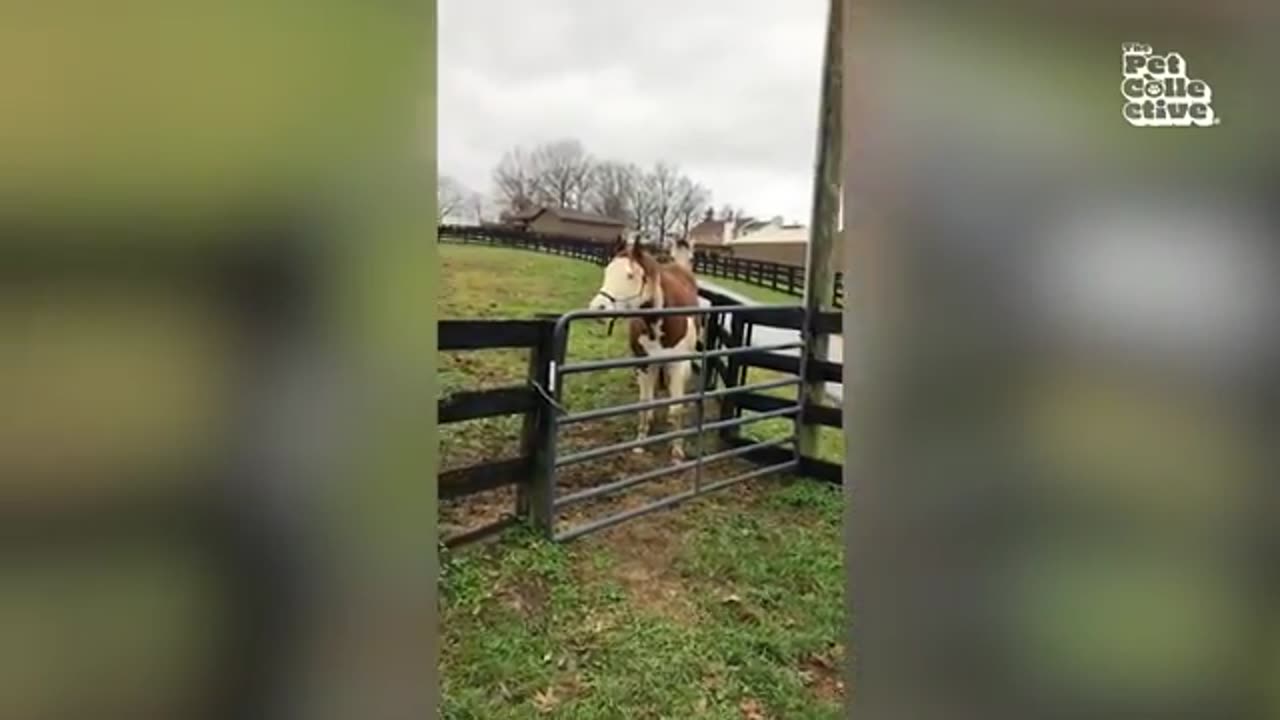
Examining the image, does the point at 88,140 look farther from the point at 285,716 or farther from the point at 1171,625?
the point at 1171,625

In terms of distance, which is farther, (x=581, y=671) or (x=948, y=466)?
(x=581, y=671)

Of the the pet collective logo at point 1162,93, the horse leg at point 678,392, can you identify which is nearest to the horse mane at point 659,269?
the horse leg at point 678,392

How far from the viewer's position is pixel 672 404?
68.6 inches

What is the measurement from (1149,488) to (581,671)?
75cm

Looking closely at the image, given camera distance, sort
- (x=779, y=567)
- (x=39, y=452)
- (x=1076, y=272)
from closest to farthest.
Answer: (x=39, y=452) → (x=1076, y=272) → (x=779, y=567)

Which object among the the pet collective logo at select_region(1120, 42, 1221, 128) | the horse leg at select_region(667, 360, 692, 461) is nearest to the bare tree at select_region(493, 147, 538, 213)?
the the pet collective logo at select_region(1120, 42, 1221, 128)

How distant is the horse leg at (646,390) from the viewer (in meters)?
1.54

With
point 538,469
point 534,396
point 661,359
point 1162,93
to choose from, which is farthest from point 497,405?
point 1162,93

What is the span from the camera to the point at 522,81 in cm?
90

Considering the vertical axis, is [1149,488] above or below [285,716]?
above

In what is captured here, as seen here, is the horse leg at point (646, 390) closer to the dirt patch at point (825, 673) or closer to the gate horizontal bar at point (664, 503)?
the gate horizontal bar at point (664, 503)

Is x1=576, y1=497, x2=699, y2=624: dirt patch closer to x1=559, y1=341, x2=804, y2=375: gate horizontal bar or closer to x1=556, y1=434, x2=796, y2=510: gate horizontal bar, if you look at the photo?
x1=556, y1=434, x2=796, y2=510: gate horizontal bar

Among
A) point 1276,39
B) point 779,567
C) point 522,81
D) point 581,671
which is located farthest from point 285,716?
point 1276,39

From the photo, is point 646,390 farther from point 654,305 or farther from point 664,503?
point 654,305
